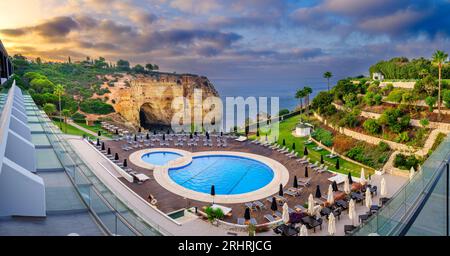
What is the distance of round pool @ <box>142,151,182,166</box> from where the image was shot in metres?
25.8

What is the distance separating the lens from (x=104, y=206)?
4.53m

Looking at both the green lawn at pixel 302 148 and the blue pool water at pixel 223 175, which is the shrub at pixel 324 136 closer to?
the green lawn at pixel 302 148

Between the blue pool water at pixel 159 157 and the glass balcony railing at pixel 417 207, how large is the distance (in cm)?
2178

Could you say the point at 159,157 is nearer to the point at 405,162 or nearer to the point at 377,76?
the point at 405,162

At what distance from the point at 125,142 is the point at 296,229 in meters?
21.2

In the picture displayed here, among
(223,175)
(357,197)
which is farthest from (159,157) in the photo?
(357,197)

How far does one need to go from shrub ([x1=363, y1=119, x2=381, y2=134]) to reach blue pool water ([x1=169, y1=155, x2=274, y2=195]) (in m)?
8.87

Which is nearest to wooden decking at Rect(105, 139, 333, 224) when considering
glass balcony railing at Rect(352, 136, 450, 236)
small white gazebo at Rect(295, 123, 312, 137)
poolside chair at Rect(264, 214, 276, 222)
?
poolside chair at Rect(264, 214, 276, 222)

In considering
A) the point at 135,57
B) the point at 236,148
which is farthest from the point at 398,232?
the point at 135,57

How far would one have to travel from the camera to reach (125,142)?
101 feet

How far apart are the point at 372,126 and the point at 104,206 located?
25254mm

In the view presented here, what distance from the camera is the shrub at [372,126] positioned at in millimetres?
26094

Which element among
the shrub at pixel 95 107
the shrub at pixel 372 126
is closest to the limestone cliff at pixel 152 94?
the shrub at pixel 95 107
